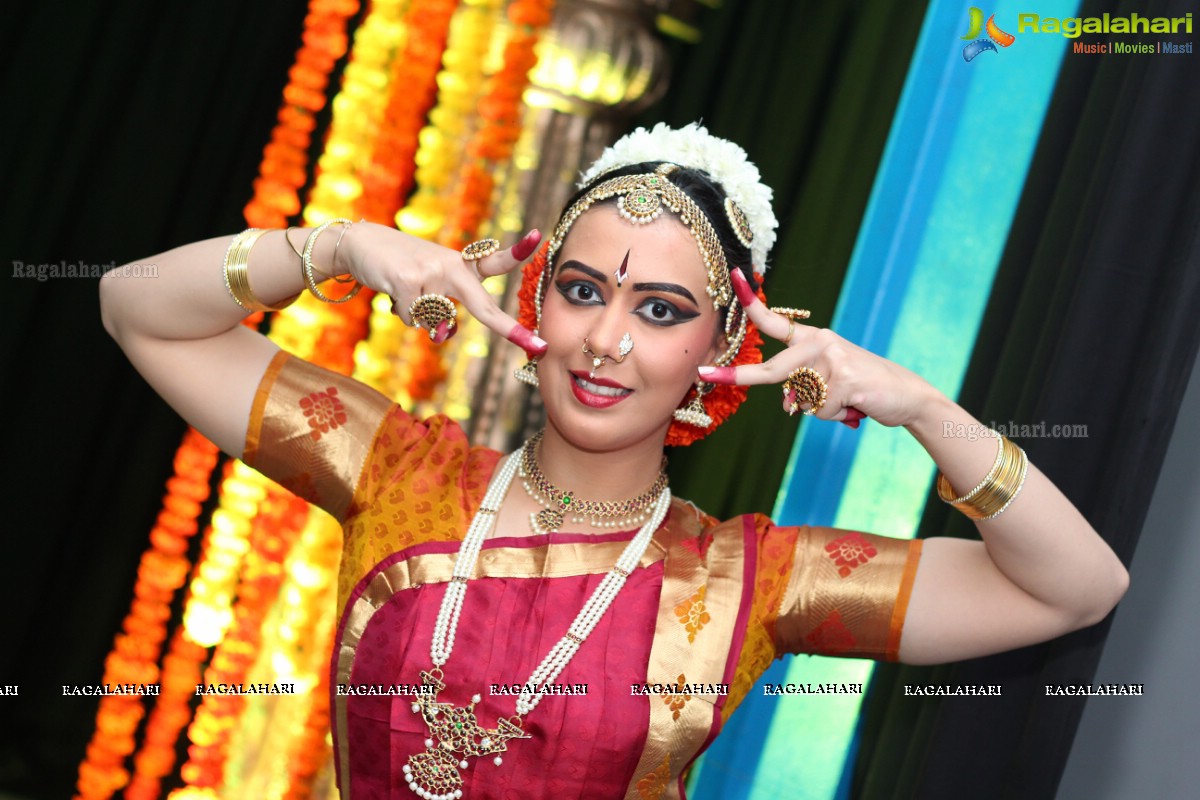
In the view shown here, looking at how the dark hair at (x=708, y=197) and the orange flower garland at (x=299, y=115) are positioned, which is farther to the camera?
the orange flower garland at (x=299, y=115)

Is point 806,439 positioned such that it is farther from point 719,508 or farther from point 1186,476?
point 1186,476

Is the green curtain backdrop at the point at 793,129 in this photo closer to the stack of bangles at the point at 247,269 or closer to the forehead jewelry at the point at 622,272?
the forehead jewelry at the point at 622,272

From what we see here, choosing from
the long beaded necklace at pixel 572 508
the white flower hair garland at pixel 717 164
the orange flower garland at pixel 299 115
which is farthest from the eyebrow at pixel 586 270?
the orange flower garland at pixel 299 115

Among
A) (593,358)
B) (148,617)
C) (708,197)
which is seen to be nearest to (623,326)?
(593,358)

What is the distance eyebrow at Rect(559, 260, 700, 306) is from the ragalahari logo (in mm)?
897

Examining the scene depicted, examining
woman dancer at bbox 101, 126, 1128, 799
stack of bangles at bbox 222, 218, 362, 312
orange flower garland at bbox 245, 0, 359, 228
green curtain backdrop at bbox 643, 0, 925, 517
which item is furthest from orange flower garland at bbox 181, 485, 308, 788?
stack of bangles at bbox 222, 218, 362, 312

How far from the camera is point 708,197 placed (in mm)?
1686

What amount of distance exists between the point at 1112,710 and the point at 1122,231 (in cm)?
76

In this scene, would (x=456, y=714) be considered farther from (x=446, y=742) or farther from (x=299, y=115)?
(x=299, y=115)

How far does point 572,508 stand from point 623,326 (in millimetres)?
301

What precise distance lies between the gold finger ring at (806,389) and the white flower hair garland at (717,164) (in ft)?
1.13

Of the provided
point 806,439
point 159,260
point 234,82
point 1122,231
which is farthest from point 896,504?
point 234,82

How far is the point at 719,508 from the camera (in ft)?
8.09

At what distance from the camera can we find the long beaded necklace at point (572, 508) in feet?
5.51
